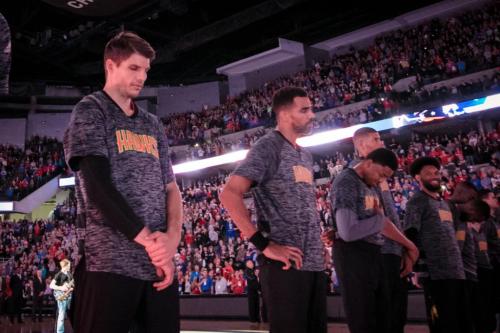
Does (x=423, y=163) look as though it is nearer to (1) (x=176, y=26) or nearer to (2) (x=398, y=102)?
(2) (x=398, y=102)

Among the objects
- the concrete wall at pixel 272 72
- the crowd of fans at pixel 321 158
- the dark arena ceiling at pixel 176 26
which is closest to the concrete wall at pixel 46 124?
the crowd of fans at pixel 321 158

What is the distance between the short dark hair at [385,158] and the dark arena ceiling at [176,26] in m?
17.1

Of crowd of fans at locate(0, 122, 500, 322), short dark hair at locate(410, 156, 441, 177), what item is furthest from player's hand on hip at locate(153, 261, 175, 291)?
crowd of fans at locate(0, 122, 500, 322)

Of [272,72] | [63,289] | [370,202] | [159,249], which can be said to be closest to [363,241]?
[370,202]

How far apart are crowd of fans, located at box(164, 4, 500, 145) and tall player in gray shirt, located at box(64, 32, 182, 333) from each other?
1718 centimetres

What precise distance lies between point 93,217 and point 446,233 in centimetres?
345

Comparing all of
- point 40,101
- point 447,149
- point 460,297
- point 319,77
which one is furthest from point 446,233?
point 40,101

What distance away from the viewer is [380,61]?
2105 cm

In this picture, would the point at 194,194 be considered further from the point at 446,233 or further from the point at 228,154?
the point at 446,233

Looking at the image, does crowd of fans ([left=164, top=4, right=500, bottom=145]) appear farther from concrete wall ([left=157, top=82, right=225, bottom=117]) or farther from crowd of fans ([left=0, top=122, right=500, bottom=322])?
concrete wall ([left=157, top=82, right=225, bottom=117])

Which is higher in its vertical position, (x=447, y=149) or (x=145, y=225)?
(x=447, y=149)

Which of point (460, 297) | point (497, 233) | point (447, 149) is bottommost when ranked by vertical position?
point (460, 297)

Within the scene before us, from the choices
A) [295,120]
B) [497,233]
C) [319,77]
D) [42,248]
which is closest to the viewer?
[295,120]

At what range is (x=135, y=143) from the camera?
2.10 meters
